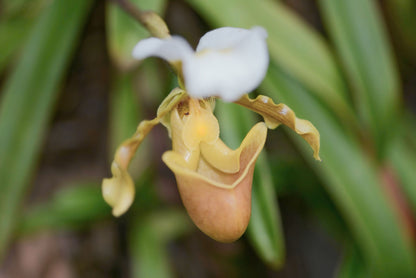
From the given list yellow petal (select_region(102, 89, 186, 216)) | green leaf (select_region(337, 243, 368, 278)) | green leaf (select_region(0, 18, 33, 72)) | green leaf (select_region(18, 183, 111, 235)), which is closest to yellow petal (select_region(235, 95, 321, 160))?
yellow petal (select_region(102, 89, 186, 216))

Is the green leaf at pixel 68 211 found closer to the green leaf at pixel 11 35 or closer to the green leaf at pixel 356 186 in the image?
the green leaf at pixel 11 35

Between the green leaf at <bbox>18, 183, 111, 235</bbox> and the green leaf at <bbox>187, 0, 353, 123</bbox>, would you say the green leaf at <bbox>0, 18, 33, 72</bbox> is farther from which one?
the green leaf at <bbox>187, 0, 353, 123</bbox>

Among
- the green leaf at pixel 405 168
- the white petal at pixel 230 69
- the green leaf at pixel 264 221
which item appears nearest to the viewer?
the white petal at pixel 230 69

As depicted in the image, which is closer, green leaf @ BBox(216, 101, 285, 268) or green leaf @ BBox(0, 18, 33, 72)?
green leaf @ BBox(216, 101, 285, 268)

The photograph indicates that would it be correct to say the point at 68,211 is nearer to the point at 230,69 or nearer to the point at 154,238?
the point at 154,238

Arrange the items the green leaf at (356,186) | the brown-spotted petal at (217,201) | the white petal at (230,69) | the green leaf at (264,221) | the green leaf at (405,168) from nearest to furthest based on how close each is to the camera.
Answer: the white petal at (230,69), the brown-spotted petal at (217,201), the green leaf at (264,221), the green leaf at (356,186), the green leaf at (405,168)

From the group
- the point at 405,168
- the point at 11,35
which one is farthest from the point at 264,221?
the point at 11,35

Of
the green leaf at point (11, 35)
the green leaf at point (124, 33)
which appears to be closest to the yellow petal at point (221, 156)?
the green leaf at point (124, 33)
